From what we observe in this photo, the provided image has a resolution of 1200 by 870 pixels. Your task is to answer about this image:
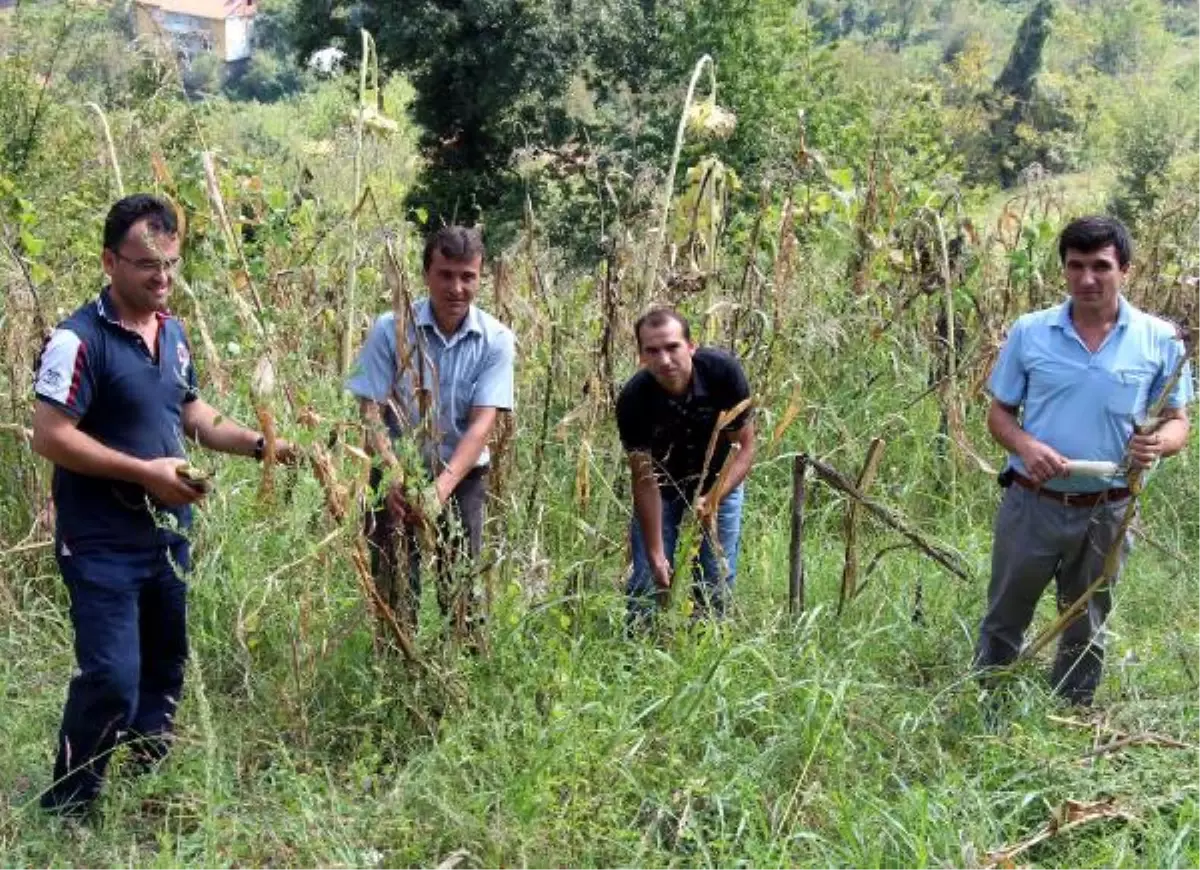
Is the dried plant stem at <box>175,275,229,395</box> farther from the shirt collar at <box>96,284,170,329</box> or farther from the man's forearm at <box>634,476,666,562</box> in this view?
the man's forearm at <box>634,476,666,562</box>

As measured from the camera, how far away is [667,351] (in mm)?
3736

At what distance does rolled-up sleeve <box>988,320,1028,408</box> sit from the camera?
361cm

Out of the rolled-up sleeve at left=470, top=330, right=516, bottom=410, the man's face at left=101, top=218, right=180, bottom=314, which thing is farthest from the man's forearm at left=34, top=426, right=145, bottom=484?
the rolled-up sleeve at left=470, top=330, right=516, bottom=410

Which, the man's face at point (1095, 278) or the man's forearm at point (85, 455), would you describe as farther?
the man's face at point (1095, 278)

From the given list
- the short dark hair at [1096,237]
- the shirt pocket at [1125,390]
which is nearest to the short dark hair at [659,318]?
the short dark hair at [1096,237]

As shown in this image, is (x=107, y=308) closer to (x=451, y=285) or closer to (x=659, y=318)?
(x=451, y=285)

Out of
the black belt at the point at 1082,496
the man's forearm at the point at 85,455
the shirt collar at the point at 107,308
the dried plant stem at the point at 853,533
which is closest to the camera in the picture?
the man's forearm at the point at 85,455

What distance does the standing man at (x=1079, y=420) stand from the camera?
3.45 meters

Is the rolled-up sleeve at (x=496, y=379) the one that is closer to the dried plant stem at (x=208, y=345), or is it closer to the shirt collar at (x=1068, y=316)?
the dried plant stem at (x=208, y=345)

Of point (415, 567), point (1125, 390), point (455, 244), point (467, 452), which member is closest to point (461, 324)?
Result: point (455, 244)

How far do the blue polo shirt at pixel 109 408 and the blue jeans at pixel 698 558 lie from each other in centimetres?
138

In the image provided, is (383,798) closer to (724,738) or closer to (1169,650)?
(724,738)

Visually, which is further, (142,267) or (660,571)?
(660,571)

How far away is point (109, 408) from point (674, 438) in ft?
5.18
